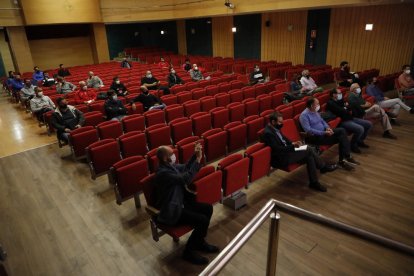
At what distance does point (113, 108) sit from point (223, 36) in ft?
41.3

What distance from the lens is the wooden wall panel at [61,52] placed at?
635 inches

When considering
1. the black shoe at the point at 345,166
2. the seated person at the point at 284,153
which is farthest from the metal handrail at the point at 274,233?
the black shoe at the point at 345,166

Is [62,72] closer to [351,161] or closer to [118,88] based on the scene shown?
[118,88]

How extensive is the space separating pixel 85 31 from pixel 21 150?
12939 millimetres

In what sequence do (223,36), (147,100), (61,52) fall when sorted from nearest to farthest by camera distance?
(147,100), (61,52), (223,36)

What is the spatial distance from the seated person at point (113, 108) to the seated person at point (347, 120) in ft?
14.1

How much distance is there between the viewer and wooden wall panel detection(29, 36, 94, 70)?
16141 millimetres

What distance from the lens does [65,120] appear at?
5.82 metres

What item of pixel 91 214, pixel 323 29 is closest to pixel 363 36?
pixel 323 29

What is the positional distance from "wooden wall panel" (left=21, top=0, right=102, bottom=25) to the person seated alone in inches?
546

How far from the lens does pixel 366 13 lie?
1096cm

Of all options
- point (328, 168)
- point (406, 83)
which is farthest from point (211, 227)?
point (406, 83)

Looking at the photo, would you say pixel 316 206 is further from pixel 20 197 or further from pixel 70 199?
pixel 20 197

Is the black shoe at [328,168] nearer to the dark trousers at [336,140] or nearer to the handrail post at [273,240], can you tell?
the dark trousers at [336,140]
